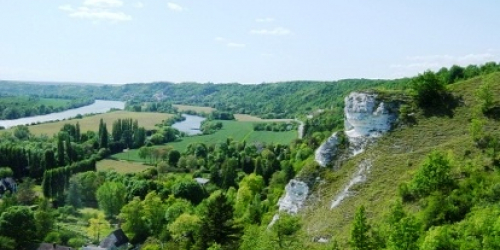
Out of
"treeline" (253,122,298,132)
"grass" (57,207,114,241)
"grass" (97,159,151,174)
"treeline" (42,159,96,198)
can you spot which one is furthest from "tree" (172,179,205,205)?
"treeline" (253,122,298,132)

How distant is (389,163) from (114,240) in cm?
4082

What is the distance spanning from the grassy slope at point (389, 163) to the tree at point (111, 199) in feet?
145

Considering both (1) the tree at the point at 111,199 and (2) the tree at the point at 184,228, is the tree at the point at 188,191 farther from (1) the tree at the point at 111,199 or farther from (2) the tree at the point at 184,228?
(2) the tree at the point at 184,228

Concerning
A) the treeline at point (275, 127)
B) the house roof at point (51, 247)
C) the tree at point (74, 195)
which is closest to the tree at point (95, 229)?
the house roof at point (51, 247)

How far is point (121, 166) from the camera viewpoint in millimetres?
121000

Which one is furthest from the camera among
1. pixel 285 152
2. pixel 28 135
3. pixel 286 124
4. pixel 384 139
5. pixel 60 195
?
pixel 286 124

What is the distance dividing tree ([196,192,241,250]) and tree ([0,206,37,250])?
3110 cm

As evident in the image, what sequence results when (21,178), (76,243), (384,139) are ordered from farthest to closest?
(21,178) < (76,243) < (384,139)

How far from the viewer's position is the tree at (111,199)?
86.0 metres

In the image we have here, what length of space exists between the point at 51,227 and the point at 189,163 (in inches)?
1934

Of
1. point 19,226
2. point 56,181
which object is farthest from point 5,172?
point 19,226

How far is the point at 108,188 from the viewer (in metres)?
87.0

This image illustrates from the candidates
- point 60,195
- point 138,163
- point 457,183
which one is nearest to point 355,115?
point 457,183

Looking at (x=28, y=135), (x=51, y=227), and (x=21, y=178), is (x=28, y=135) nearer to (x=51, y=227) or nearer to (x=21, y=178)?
(x=21, y=178)
